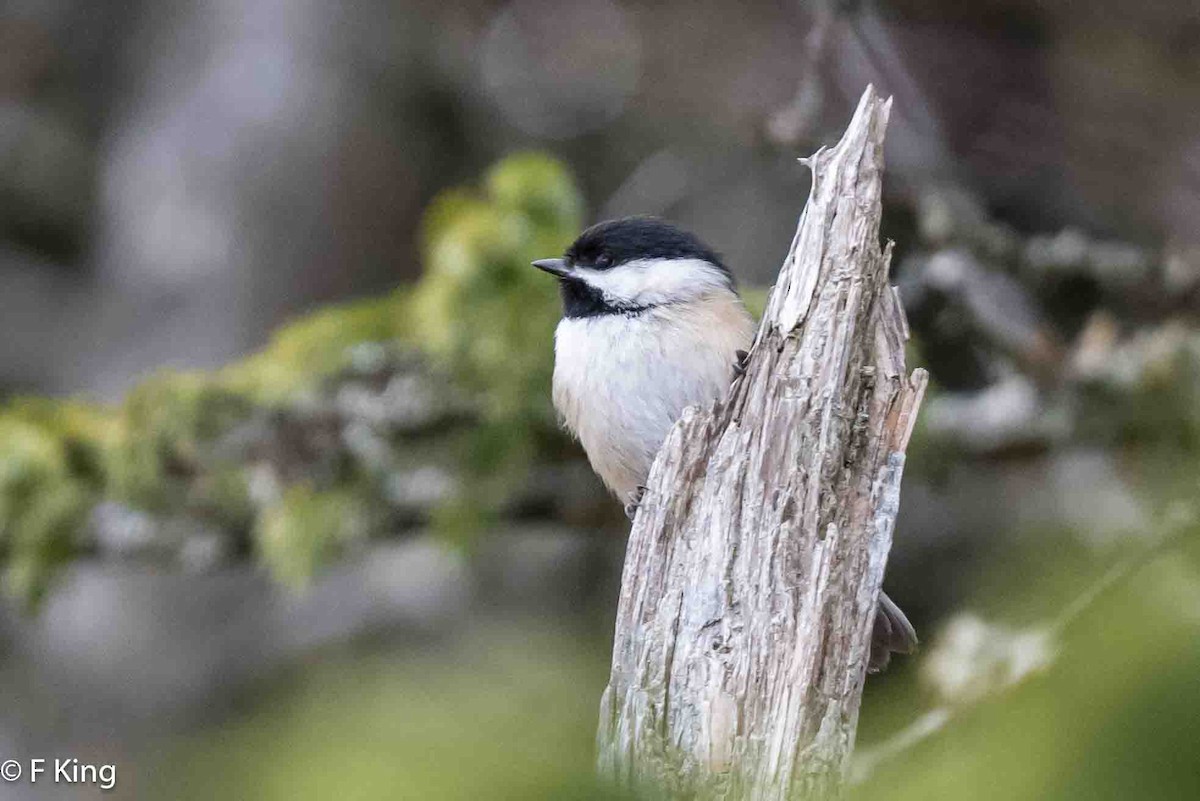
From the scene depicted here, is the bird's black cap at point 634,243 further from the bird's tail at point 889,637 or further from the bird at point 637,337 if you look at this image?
the bird's tail at point 889,637

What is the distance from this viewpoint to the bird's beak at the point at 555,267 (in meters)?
2.39

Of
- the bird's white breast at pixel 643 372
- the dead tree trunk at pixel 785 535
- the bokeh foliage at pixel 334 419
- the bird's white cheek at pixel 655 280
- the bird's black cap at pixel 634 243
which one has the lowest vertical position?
the dead tree trunk at pixel 785 535

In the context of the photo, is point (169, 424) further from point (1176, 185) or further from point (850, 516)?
point (1176, 185)

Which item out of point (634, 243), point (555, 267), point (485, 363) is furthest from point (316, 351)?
point (634, 243)

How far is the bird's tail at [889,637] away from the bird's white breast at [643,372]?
1.64ft

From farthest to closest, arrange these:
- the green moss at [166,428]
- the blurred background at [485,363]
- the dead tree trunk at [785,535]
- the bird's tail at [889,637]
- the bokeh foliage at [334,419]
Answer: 1. the green moss at [166,428]
2. the bokeh foliage at [334,419]
3. the bird's tail at [889,637]
4. the dead tree trunk at [785,535]
5. the blurred background at [485,363]

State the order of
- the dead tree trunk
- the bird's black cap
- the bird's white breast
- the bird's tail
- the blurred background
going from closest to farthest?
the blurred background < the dead tree trunk < the bird's tail < the bird's white breast < the bird's black cap

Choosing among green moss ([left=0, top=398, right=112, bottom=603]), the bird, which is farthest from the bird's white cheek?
green moss ([left=0, top=398, right=112, bottom=603])

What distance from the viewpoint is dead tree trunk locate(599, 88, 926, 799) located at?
1270 millimetres

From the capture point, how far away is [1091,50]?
10.1 ft

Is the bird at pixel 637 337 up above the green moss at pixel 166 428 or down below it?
below

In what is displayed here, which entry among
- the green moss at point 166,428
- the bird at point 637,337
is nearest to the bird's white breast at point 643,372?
the bird at point 637,337

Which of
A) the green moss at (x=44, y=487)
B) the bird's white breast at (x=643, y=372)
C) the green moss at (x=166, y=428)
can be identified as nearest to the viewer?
the bird's white breast at (x=643, y=372)

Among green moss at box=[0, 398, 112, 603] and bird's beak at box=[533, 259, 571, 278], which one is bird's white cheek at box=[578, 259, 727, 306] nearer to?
bird's beak at box=[533, 259, 571, 278]
